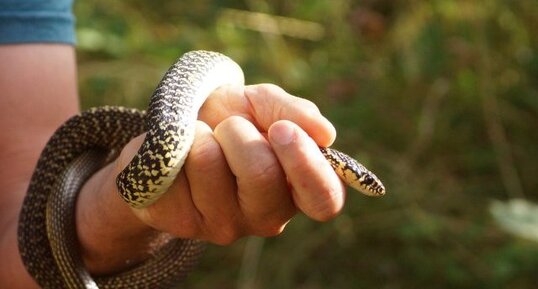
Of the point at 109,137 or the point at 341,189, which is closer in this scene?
the point at 341,189

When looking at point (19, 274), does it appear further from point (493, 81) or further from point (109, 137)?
point (493, 81)

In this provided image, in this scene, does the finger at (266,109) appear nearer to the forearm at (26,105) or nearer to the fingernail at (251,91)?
the fingernail at (251,91)

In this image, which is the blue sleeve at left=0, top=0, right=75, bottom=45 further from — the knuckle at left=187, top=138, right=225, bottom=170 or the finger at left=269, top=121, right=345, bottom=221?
the finger at left=269, top=121, right=345, bottom=221

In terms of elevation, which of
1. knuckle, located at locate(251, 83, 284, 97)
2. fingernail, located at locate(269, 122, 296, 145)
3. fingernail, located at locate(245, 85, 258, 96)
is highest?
knuckle, located at locate(251, 83, 284, 97)

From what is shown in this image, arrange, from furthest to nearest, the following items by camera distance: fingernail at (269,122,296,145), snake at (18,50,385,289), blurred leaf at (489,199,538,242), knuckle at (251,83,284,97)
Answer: blurred leaf at (489,199,538,242) < snake at (18,50,385,289) < knuckle at (251,83,284,97) < fingernail at (269,122,296,145)

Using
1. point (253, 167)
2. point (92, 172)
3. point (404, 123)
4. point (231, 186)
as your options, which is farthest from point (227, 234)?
point (404, 123)

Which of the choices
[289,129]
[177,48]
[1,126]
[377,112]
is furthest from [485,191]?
[289,129]

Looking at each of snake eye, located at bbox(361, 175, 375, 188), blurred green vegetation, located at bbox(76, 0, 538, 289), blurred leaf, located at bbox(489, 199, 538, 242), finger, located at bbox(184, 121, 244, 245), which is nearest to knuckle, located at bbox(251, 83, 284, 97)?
finger, located at bbox(184, 121, 244, 245)
